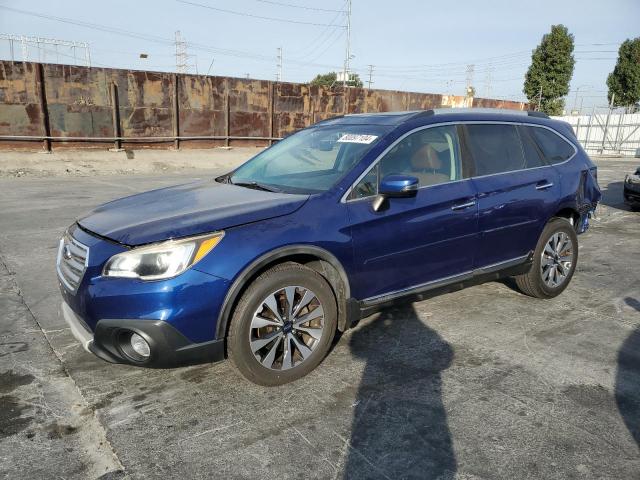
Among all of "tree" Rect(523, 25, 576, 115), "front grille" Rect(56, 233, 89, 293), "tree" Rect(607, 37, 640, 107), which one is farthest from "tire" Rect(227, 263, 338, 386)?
"tree" Rect(607, 37, 640, 107)

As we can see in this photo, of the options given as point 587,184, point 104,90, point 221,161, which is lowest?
point 221,161

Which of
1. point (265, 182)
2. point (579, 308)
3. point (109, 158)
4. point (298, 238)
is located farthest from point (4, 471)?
point (109, 158)

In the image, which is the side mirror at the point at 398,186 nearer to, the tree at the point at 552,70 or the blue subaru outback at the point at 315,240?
the blue subaru outback at the point at 315,240

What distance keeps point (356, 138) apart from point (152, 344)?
6.82 feet

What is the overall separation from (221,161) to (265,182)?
50.1ft

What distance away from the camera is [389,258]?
3.42 m

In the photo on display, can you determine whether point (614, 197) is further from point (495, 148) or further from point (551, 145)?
point (495, 148)

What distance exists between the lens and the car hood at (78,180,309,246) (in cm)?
281

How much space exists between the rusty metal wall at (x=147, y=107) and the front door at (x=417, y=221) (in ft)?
48.7

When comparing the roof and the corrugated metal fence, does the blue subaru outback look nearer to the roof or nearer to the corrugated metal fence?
the roof

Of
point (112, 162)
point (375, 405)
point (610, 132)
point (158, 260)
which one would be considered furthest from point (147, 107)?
point (610, 132)

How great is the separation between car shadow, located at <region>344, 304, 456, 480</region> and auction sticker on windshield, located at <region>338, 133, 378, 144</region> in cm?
148

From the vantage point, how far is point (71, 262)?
3.06m

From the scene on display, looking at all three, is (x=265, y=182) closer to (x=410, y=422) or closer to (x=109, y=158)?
(x=410, y=422)
